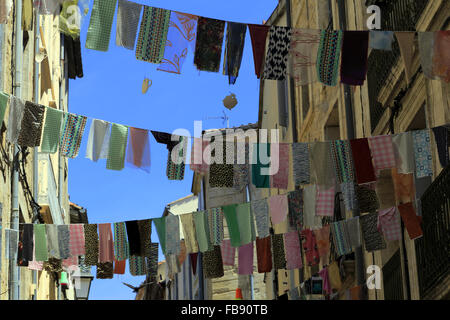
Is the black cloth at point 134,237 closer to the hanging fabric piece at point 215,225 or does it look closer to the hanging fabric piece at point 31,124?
the hanging fabric piece at point 215,225

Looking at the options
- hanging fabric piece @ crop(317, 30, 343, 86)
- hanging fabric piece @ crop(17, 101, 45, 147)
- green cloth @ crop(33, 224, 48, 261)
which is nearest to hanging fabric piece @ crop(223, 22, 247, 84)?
hanging fabric piece @ crop(317, 30, 343, 86)

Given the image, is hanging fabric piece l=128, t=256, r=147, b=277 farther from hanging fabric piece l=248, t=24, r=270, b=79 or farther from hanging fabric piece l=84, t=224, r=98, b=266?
hanging fabric piece l=248, t=24, r=270, b=79

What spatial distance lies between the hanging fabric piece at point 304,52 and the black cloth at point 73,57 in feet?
57.0

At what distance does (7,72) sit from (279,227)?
12.1m

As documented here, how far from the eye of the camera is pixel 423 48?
8.93m

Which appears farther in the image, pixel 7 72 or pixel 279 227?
pixel 279 227

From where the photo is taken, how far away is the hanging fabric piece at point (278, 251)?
1298 centimetres

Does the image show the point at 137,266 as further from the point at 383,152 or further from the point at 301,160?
the point at 383,152

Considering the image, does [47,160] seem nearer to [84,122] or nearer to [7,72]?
[7,72]

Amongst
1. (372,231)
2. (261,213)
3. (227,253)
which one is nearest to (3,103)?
(261,213)

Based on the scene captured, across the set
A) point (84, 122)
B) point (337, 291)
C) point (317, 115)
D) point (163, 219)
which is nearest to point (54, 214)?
point (317, 115)

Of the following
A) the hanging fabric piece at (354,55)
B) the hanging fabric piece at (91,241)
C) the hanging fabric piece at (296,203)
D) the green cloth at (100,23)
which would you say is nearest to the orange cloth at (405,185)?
the hanging fabric piece at (296,203)

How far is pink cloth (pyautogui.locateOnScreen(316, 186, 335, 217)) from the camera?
11.2 metres

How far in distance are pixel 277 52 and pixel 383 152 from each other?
1.54 metres
